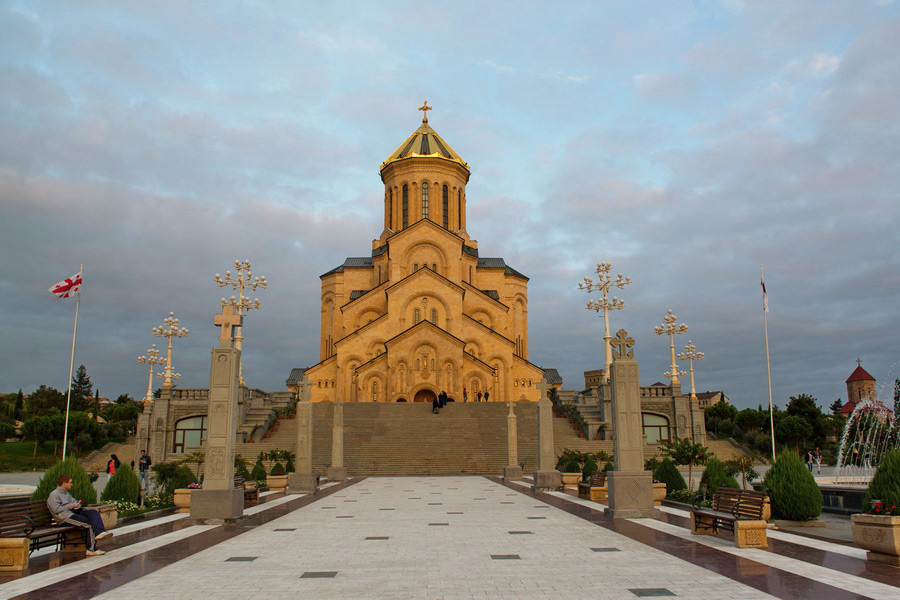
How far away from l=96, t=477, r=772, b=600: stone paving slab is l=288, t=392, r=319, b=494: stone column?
5.89m

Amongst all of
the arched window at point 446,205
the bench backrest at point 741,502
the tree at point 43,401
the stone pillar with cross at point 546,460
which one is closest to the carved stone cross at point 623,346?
the bench backrest at point 741,502

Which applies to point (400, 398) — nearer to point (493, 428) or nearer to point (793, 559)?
point (493, 428)

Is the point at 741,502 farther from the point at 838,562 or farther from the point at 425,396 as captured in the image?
the point at 425,396

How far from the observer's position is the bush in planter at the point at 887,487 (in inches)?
314

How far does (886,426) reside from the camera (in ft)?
110

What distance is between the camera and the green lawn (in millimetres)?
37656

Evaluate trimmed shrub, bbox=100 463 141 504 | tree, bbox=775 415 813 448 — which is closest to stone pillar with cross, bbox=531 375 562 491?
trimmed shrub, bbox=100 463 141 504

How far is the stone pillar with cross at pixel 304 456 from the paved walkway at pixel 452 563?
5883 millimetres

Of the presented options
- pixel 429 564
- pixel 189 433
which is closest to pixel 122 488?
pixel 429 564

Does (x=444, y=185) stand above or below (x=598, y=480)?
above

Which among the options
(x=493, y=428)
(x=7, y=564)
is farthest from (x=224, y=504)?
(x=493, y=428)

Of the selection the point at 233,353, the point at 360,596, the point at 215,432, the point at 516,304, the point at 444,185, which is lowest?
the point at 360,596

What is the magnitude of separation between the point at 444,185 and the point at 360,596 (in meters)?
46.5

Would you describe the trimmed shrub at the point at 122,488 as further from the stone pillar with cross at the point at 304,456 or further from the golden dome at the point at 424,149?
the golden dome at the point at 424,149
